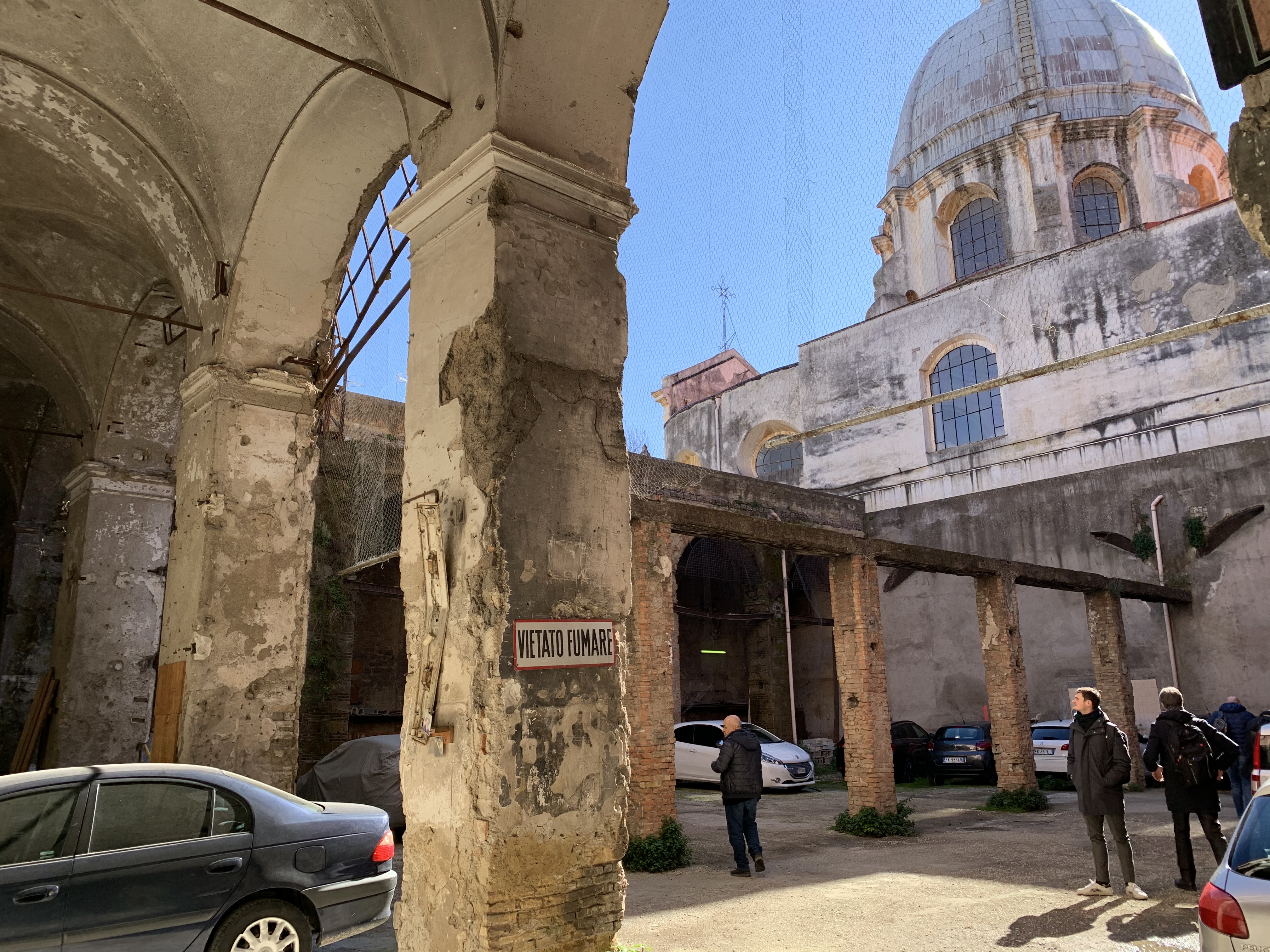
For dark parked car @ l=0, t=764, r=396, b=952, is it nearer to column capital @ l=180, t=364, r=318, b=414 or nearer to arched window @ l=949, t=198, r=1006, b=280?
column capital @ l=180, t=364, r=318, b=414

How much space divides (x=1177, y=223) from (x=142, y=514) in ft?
80.4

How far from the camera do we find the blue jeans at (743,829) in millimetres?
8094

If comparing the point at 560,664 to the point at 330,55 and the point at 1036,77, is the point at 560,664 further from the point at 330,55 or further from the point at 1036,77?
the point at 1036,77

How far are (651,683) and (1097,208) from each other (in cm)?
2699

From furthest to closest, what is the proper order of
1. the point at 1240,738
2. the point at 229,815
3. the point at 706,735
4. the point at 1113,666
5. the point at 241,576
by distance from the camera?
the point at 706,735 < the point at 1113,666 < the point at 1240,738 < the point at 241,576 < the point at 229,815

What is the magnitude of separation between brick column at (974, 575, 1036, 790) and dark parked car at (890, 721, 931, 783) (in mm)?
4104

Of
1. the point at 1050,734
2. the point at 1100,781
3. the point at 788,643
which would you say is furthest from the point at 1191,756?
the point at 788,643

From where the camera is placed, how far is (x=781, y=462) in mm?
32719

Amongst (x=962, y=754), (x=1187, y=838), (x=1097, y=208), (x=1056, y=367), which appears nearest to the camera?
(x=1187, y=838)

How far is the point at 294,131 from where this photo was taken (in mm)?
7066

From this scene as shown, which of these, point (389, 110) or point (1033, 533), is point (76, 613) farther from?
point (1033, 533)

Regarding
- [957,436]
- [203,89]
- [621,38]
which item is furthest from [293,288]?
[957,436]

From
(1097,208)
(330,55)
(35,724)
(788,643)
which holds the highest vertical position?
(1097,208)

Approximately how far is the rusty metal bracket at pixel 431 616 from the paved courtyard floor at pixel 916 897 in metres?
1.49
